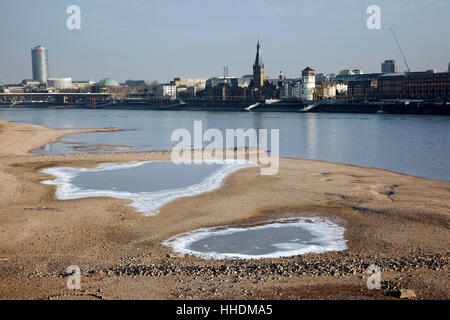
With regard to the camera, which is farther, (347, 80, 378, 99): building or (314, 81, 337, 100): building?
(314, 81, 337, 100): building

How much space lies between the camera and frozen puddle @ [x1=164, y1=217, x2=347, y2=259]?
36.3 feet

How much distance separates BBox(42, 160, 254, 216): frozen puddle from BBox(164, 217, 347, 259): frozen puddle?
311 centimetres

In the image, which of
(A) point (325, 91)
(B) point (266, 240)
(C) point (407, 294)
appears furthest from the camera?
(A) point (325, 91)

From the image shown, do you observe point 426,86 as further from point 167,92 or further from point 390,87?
point 167,92

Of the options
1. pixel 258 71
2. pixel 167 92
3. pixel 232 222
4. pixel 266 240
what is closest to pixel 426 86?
pixel 258 71

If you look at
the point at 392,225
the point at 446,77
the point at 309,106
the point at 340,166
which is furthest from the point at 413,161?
the point at 446,77

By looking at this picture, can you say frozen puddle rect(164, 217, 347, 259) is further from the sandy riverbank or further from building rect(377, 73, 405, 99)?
building rect(377, 73, 405, 99)

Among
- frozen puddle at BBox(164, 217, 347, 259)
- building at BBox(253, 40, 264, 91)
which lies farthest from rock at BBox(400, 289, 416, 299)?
building at BBox(253, 40, 264, 91)

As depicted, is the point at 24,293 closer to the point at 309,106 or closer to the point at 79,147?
the point at 79,147

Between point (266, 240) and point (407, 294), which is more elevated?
point (407, 294)

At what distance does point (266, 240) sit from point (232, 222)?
6.21ft

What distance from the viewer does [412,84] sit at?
101 meters

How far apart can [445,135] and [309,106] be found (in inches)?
2063

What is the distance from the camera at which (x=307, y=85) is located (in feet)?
389
